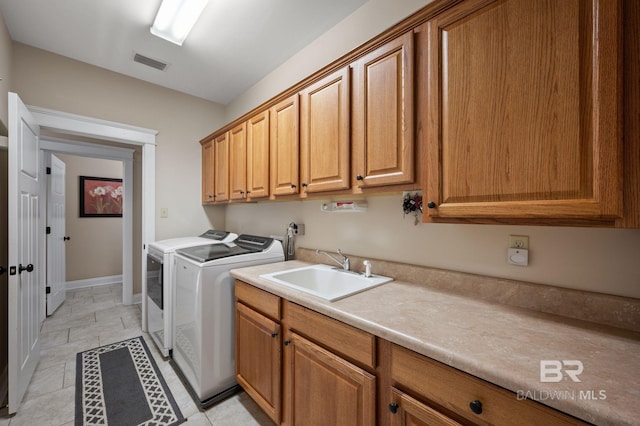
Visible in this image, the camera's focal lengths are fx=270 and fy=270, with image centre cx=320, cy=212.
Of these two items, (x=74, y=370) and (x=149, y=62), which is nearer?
(x=74, y=370)

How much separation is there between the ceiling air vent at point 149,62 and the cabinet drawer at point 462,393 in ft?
9.69

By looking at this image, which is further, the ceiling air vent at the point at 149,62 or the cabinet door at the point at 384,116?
the ceiling air vent at the point at 149,62

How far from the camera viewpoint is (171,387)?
1.94 metres

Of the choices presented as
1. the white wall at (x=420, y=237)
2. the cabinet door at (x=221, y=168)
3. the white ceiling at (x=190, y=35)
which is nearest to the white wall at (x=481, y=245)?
the white wall at (x=420, y=237)

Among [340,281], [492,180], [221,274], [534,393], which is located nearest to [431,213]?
[492,180]

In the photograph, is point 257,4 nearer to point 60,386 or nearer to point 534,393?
point 534,393

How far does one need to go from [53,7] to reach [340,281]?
2.65 m

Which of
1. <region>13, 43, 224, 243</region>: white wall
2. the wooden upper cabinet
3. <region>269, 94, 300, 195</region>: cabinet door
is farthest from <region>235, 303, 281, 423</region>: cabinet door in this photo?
<region>13, 43, 224, 243</region>: white wall

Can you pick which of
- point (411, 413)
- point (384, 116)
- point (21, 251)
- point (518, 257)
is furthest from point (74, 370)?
point (518, 257)

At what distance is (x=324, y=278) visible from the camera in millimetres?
1834

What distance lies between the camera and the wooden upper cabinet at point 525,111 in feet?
2.49

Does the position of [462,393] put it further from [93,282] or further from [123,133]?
[93,282]

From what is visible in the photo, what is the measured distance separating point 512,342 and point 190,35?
2693mm

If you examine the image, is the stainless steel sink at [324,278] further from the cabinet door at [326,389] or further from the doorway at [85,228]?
the doorway at [85,228]
